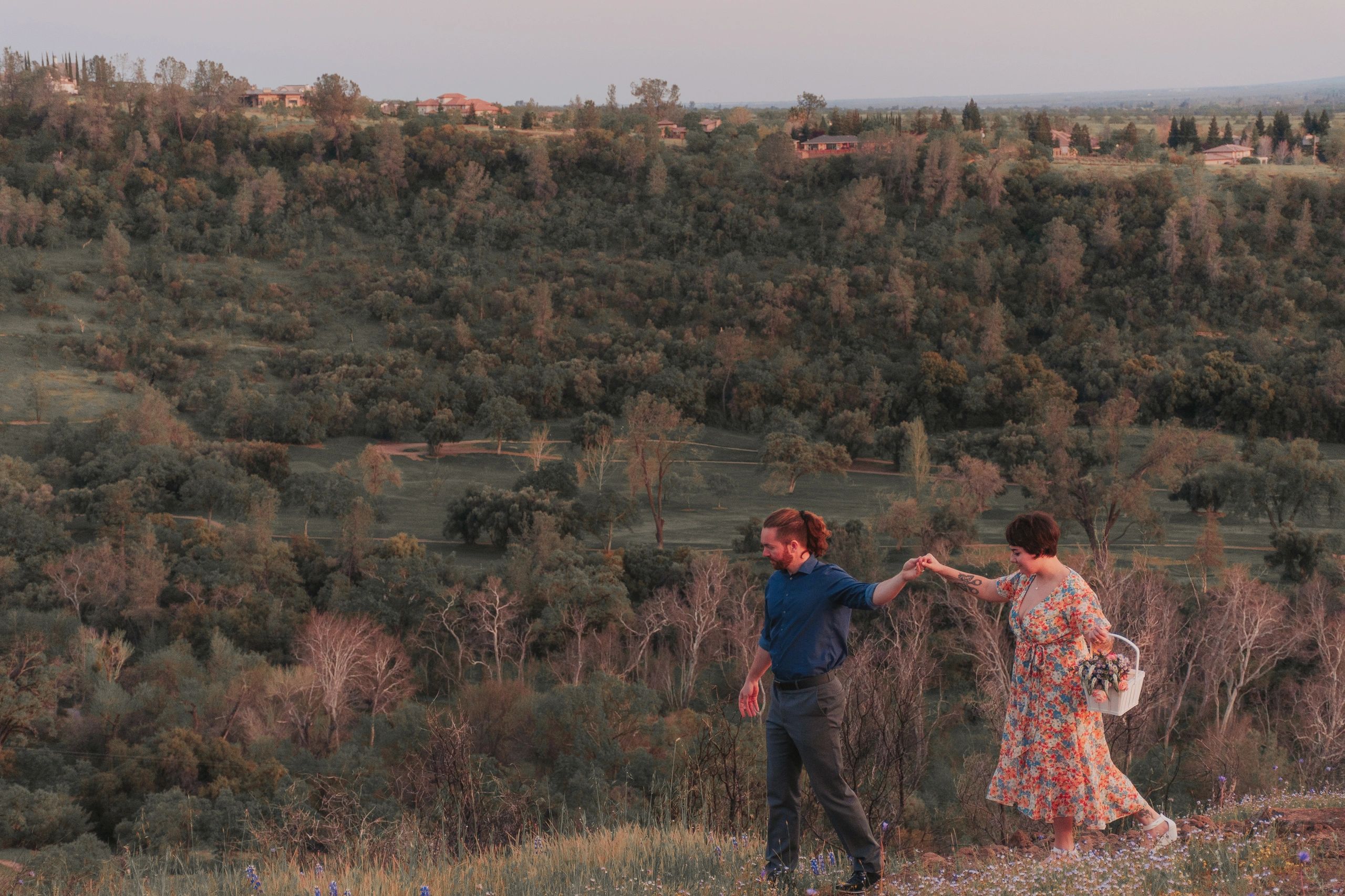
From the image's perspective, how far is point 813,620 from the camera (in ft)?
15.3

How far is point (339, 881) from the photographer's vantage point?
15.6ft

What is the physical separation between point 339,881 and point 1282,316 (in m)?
43.2

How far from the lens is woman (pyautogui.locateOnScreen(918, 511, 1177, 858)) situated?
4.89 meters

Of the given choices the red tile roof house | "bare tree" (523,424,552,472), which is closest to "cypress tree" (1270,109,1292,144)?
the red tile roof house

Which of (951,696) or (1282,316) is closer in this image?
(951,696)

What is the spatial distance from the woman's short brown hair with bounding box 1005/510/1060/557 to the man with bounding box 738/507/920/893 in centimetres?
66

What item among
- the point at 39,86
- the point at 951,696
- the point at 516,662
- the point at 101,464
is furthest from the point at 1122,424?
the point at 39,86

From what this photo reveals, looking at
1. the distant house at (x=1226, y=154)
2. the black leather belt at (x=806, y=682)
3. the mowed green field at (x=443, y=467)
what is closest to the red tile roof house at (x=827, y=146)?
the distant house at (x=1226, y=154)

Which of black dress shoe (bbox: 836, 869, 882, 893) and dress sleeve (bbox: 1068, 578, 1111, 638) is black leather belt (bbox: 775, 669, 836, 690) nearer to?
black dress shoe (bbox: 836, 869, 882, 893)

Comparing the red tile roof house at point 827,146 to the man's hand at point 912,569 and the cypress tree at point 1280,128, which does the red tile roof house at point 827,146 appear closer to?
the cypress tree at point 1280,128

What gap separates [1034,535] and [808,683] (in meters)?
1.15

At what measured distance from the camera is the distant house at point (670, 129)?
59.6 m

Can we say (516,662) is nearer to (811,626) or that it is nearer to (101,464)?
(101,464)

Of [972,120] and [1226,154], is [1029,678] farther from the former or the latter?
[1226,154]
